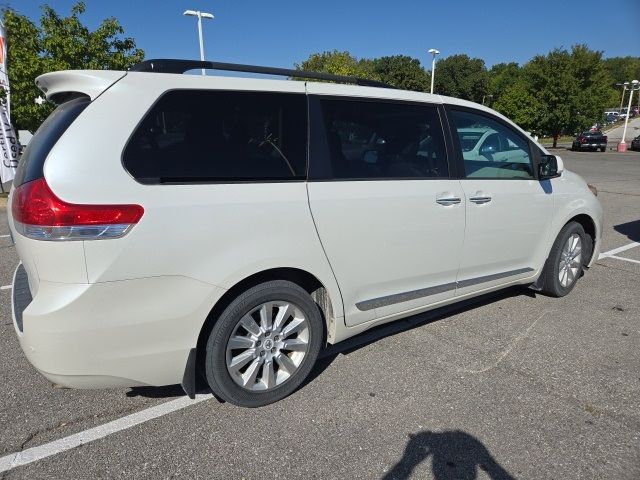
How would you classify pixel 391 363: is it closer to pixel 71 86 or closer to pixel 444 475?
pixel 444 475

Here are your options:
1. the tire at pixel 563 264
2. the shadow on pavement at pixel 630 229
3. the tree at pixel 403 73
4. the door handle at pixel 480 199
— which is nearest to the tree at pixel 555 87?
the tree at pixel 403 73

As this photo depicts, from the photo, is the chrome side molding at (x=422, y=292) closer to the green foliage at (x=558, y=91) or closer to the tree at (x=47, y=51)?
the tree at (x=47, y=51)

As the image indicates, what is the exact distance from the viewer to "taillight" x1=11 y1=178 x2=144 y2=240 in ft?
6.67

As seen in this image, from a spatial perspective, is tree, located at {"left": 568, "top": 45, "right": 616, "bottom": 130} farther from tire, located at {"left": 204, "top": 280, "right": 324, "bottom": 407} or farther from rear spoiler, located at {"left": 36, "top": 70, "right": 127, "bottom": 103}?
rear spoiler, located at {"left": 36, "top": 70, "right": 127, "bottom": 103}

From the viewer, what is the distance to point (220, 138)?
2.43 m

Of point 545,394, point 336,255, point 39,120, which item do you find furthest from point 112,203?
point 39,120

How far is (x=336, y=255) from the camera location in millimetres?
2768

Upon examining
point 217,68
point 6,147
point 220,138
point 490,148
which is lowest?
point 6,147

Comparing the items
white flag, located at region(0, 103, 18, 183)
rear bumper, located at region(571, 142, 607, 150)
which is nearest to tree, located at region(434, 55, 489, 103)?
rear bumper, located at region(571, 142, 607, 150)

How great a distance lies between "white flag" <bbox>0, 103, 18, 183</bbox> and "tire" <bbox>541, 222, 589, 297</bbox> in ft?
34.5

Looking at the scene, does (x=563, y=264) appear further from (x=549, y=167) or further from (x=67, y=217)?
(x=67, y=217)

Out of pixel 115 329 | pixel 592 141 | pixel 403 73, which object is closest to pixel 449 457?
pixel 115 329

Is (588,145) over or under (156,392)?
over

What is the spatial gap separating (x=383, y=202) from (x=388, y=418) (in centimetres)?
129
